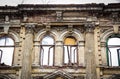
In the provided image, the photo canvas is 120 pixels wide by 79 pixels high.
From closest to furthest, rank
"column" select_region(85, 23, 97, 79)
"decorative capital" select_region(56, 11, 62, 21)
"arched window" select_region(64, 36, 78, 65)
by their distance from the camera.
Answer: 1. "column" select_region(85, 23, 97, 79)
2. "arched window" select_region(64, 36, 78, 65)
3. "decorative capital" select_region(56, 11, 62, 21)

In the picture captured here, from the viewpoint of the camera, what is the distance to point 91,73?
1448cm

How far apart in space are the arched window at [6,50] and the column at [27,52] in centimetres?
81

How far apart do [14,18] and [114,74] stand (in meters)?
6.81

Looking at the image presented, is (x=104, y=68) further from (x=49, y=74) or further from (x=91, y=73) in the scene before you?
(x=49, y=74)

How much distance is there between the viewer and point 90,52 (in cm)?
1509

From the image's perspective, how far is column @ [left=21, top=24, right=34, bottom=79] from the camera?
14618 millimetres

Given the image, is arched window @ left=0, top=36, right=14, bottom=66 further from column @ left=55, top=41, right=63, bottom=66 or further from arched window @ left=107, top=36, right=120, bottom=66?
arched window @ left=107, top=36, right=120, bottom=66

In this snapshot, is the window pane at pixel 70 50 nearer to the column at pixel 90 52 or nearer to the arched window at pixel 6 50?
the column at pixel 90 52

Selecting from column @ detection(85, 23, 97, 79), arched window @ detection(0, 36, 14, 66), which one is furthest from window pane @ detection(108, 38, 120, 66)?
arched window @ detection(0, 36, 14, 66)

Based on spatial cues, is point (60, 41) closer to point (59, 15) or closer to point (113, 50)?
point (59, 15)

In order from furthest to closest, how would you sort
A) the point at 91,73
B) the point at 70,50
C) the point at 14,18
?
the point at 14,18, the point at 70,50, the point at 91,73

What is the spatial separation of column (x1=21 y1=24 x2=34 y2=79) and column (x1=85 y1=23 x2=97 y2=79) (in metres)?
3.15

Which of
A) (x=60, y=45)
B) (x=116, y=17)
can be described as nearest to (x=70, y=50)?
(x=60, y=45)

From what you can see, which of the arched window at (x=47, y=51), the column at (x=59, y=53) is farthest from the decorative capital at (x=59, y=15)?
the column at (x=59, y=53)
